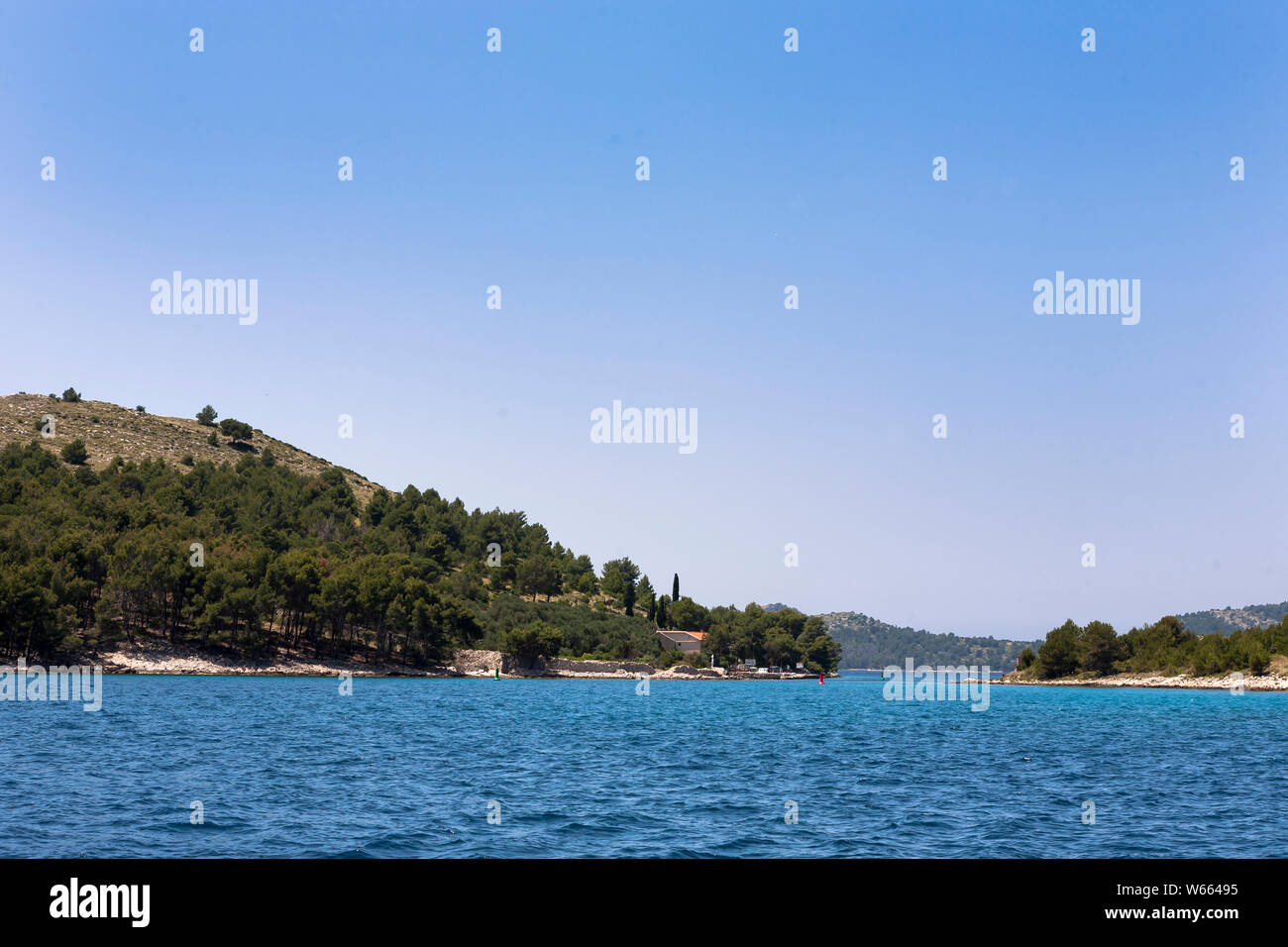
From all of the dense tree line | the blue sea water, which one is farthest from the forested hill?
the blue sea water

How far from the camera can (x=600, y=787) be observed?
4316 centimetres

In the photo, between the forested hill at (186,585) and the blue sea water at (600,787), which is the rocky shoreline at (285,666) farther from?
the blue sea water at (600,787)

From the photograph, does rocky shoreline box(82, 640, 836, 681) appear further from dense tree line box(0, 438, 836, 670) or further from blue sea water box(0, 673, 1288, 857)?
blue sea water box(0, 673, 1288, 857)

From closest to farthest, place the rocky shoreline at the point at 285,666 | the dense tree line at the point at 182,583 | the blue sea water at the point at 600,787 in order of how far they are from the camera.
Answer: the blue sea water at the point at 600,787 < the dense tree line at the point at 182,583 < the rocky shoreline at the point at 285,666

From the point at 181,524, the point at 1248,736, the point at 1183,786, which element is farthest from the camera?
the point at 181,524

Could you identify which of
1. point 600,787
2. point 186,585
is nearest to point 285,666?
point 186,585

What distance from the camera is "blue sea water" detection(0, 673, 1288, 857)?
30703 mm

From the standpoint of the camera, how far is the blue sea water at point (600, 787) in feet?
101

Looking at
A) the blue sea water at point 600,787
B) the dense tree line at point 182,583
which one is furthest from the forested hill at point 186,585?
the blue sea water at point 600,787

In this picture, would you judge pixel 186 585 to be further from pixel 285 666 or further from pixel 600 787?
pixel 600 787
